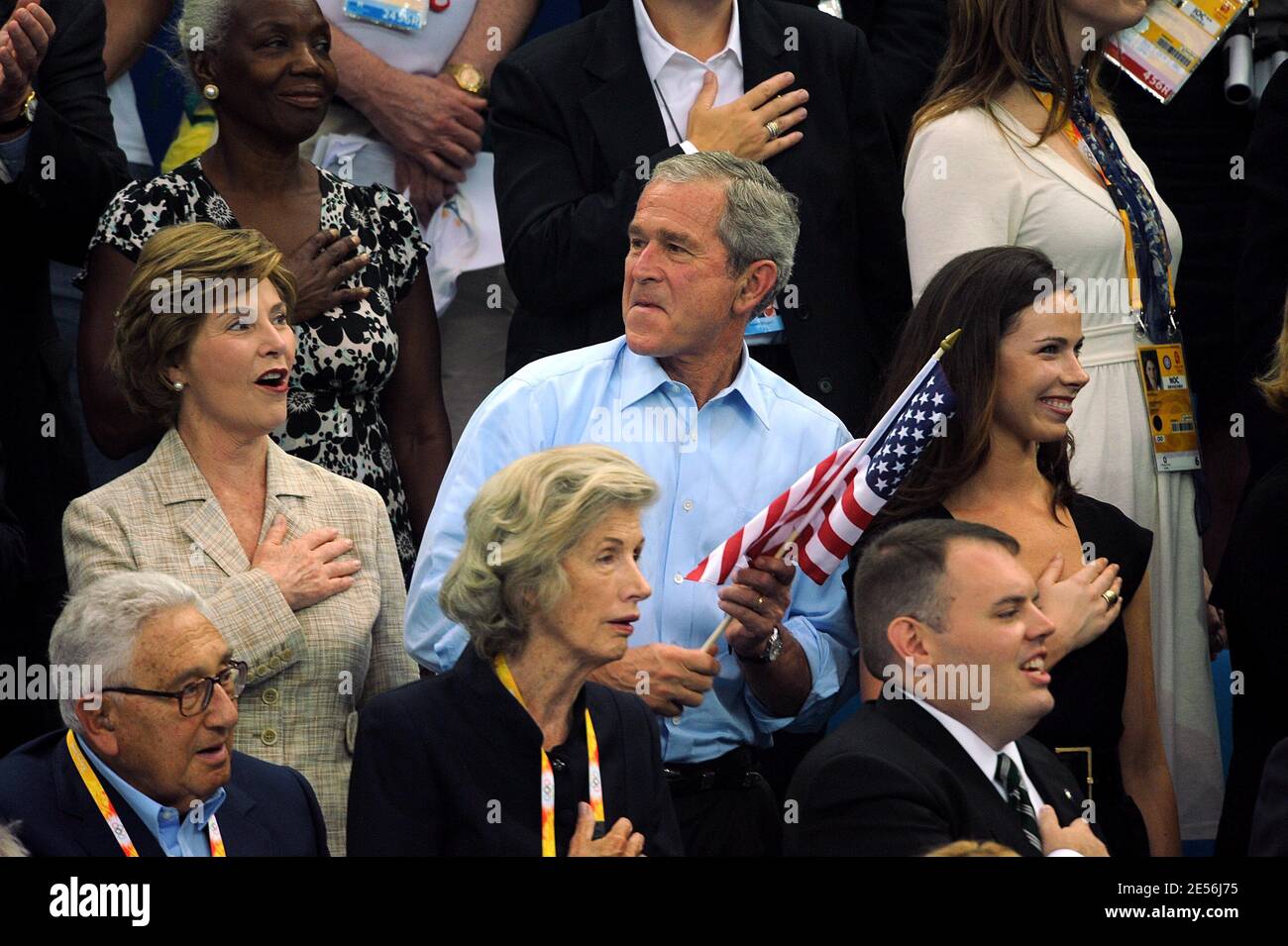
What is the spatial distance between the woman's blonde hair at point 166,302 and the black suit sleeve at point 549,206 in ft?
2.48

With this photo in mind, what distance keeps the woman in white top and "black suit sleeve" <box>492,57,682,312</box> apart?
718 millimetres

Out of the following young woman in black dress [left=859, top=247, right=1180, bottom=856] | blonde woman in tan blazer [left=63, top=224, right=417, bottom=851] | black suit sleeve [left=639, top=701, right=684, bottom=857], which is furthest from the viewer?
young woman in black dress [left=859, top=247, right=1180, bottom=856]

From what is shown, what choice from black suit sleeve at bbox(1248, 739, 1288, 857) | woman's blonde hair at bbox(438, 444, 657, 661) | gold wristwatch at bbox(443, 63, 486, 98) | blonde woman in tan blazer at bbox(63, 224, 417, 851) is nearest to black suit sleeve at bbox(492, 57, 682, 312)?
gold wristwatch at bbox(443, 63, 486, 98)

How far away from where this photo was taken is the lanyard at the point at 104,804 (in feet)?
14.3

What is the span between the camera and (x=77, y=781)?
4398 millimetres

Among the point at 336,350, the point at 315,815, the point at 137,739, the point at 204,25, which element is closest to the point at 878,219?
the point at 336,350

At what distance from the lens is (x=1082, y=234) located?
19.0ft

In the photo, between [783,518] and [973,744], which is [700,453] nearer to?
[783,518]

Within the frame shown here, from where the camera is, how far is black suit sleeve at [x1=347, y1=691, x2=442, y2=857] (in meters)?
4.40

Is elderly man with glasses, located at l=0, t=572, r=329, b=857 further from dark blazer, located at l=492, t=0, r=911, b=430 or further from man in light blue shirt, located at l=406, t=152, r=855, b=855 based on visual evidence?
dark blazer, located at l=492, t=0, r=911, b=430

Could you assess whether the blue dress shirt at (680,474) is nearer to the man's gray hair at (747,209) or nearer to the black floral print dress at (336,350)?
the man's gray hair at (747,209)

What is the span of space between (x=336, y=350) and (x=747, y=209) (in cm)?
114
